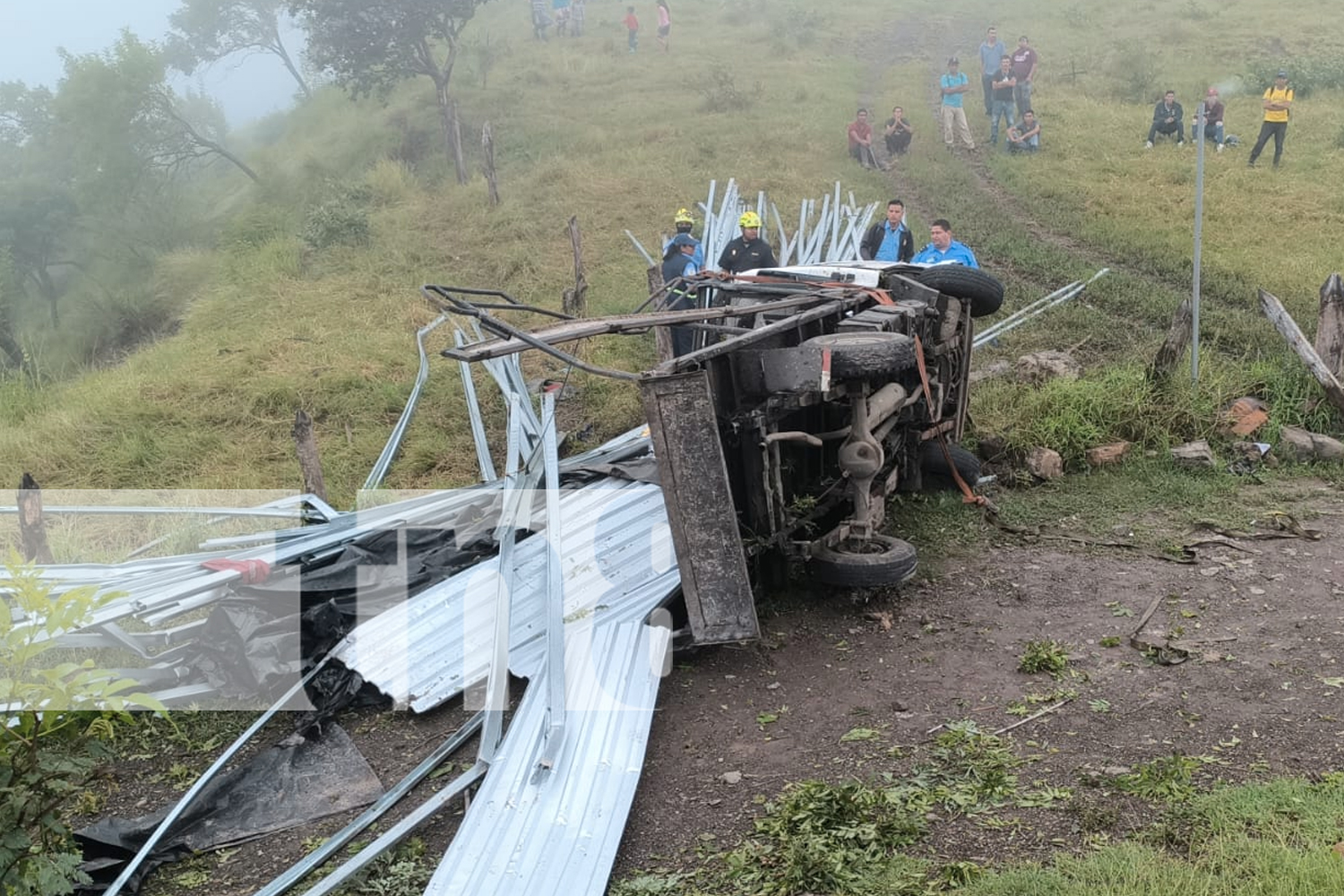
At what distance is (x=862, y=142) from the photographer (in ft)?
60.8

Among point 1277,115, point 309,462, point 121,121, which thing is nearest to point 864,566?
point 309,462

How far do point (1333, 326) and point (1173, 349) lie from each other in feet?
4.18

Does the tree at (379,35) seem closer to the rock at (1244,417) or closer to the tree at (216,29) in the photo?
the tree at (216,29)

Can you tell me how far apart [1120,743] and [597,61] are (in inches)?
1073

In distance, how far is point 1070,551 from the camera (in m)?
6.84

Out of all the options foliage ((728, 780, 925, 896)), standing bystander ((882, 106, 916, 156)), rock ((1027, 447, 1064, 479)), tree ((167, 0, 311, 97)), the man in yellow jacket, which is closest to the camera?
foliage ((728, 780, 925, 896))

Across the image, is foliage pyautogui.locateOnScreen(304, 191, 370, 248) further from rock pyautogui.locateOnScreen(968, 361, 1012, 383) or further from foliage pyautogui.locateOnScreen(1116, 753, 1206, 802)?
foliage pyautogui.locateOnScreen(1116, 753, 1206, 802)

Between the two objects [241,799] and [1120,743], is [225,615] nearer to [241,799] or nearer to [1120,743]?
[241,799]

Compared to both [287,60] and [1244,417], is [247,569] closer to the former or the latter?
[1244,417]

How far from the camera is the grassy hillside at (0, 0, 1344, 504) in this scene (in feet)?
35.2

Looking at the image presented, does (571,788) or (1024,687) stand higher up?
(571,788)

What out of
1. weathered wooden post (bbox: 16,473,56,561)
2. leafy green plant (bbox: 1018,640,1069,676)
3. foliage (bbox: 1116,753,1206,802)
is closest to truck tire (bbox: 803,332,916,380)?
leafy green plant (bbox: 1018,640,1069,676)

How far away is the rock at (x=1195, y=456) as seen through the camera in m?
7.98

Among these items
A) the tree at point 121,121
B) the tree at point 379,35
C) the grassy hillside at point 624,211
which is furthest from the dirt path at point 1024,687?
the tree at point 121,121
